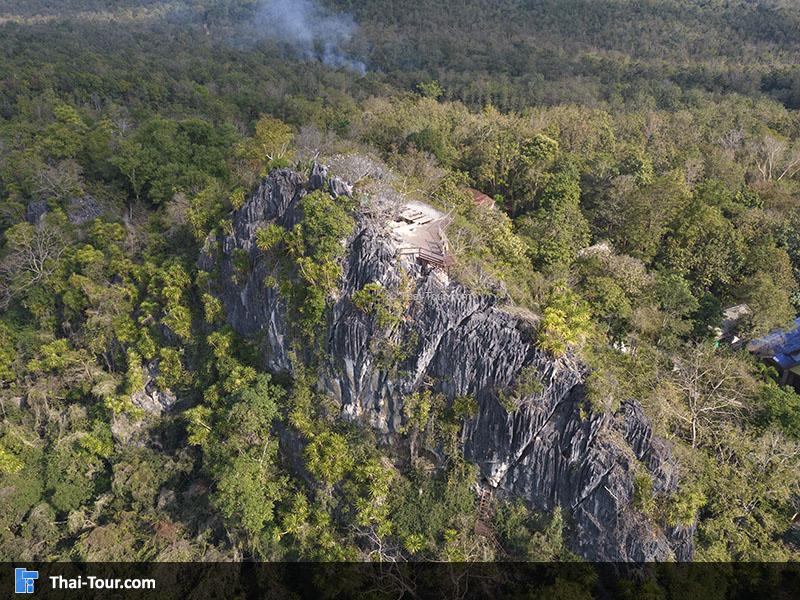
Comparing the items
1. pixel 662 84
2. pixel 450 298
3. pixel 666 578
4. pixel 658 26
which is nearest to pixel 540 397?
pixel 450 298

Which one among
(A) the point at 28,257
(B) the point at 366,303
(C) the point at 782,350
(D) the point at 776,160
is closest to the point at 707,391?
(C) the point at 782,350

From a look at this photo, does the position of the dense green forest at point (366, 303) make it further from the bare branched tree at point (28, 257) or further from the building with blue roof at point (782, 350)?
the building with blue roof at point (782, 350)

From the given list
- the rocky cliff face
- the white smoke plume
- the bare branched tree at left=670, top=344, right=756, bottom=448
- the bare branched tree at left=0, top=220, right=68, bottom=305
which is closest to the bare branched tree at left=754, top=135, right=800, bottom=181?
the bare branched tree at left=670, top=344, right=756, bottom=448

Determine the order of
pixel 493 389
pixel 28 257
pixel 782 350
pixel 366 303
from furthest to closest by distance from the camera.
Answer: pixel 28 257
pixel 782 350
pixel 366 303
pixel 493 389

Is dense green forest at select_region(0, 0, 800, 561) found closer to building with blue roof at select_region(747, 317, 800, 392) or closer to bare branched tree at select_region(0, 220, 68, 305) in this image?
bare branched tree at select_region(0, 220, 68, 305)

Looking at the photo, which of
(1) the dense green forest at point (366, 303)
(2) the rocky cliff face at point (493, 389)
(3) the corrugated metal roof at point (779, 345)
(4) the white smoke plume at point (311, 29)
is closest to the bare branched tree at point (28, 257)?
(1) the dense green forest at point (366, 303)

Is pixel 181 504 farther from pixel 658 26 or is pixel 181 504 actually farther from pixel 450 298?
pixel 658 26

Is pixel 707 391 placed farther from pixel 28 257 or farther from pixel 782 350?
pixel 28 257
